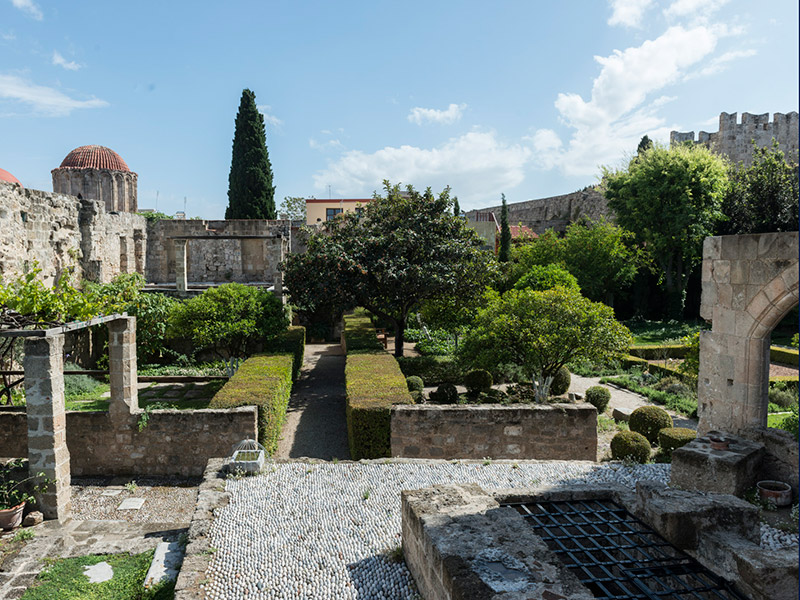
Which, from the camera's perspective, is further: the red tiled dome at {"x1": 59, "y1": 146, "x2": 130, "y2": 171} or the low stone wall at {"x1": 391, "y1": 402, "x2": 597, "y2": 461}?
the red tiled dome at {"x1": 59, "y1": 146, "x2": 130, "y2": 171}

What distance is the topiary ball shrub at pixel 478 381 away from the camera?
14.7 metres

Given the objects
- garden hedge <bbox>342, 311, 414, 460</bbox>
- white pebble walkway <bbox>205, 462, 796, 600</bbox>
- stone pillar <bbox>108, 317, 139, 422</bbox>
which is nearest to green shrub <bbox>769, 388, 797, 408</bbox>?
white pebble walkway <bbox>205, 462, 796, 600</bbox>

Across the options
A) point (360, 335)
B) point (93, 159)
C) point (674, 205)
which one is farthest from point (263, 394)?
point (93, 159)

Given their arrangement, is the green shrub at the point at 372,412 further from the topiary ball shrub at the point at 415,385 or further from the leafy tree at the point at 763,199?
the leafy tree at the point at 763,199

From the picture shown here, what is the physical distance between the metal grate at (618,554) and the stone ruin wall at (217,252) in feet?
70.3

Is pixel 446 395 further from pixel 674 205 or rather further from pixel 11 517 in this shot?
pixel 674 205

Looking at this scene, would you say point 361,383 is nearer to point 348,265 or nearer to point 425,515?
point 348,265

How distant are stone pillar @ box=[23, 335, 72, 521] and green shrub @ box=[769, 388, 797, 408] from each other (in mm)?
15475

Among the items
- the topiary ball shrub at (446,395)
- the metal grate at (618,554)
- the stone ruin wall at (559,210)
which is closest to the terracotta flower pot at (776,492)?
the metal grate at (618,554)

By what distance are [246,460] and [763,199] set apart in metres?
25.6

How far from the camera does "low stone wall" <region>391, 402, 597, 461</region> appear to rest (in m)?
9.48

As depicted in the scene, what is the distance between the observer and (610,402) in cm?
1468

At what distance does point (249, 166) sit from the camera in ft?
98.1

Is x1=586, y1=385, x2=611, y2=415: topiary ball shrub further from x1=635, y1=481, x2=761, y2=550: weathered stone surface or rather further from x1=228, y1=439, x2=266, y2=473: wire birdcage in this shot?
x1=635, y1=481, x2=761, y2=550: weathered stone surface
